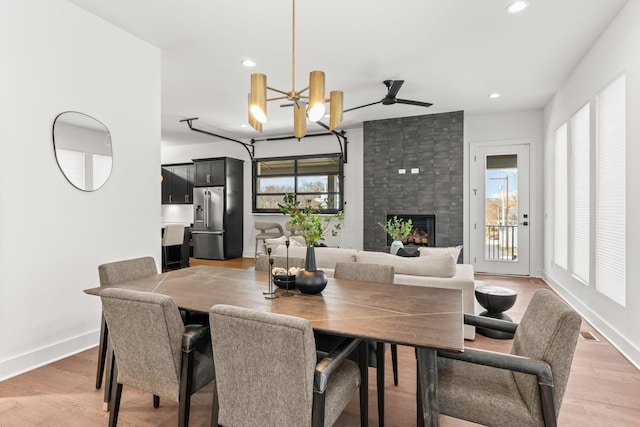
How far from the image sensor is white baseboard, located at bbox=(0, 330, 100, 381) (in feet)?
7.99

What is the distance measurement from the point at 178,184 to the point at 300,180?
3.30 metres

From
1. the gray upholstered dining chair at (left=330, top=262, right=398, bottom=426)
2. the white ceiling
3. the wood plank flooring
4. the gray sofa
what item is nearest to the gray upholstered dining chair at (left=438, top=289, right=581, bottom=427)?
the gray upholstered dining chair at (left=330, top=262, right=398, bottom=426)

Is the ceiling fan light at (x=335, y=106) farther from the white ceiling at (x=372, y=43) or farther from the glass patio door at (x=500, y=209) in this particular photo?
the glass patio door at (x=500, y=209)

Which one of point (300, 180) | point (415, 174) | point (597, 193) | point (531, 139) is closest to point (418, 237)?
point (415, 174)

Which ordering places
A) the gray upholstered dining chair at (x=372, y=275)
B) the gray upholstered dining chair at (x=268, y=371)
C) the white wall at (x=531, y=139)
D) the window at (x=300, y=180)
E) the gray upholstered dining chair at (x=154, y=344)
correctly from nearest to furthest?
the gray upholstered dining chair at (x=268, y=371), the gray upholstered dining chair at (x=154, y=344), the gray upholstered dining chair at (x=372, y=275), the white wall at (x=531, y=139), the window at (x=300, y=180)

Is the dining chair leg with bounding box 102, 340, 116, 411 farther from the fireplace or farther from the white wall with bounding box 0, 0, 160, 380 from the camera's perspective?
the fireplace

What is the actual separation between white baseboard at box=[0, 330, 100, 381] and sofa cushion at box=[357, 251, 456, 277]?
2.49 meters

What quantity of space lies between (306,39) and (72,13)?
202 cm

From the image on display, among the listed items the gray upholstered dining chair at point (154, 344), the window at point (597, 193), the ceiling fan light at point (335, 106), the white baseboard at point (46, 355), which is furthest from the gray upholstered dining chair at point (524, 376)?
the white baseboard at point (46, 355)

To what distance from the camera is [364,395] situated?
1.70 metres

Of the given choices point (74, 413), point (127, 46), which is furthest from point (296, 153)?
point (74, 413)

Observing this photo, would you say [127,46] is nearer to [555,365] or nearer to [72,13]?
[72,13]

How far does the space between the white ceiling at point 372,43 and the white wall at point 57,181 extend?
0.36m

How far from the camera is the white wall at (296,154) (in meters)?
7.22
